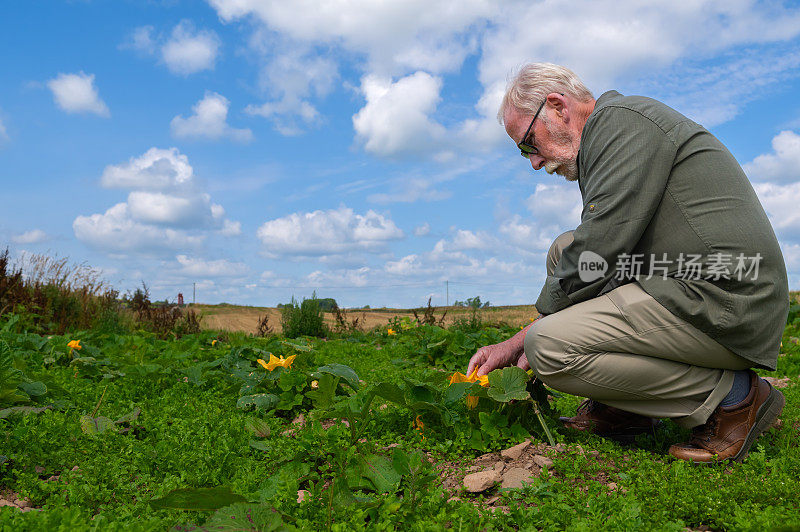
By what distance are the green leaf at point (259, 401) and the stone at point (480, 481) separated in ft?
5.10

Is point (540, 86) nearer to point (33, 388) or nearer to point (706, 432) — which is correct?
point (706, 432)

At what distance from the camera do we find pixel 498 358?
3105mm

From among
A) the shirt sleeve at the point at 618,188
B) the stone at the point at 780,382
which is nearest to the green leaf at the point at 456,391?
the shirt sleeve at the point at 618,188

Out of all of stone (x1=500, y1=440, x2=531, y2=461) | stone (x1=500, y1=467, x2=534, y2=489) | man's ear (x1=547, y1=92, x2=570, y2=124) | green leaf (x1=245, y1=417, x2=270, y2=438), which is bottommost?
stone (x1=500, y1=467, x2=534, y2=489)

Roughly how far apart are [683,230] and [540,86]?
103 centimetres

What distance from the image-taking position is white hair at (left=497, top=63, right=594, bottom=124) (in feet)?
10.0

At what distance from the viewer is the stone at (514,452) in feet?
8.70

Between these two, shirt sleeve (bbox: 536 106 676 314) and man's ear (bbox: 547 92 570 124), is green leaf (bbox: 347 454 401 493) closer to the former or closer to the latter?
shirt sleeve (bbox: 536 106 676 314)

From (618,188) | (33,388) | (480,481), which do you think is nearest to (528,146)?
(618,188)

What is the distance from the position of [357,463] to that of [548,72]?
217 cm

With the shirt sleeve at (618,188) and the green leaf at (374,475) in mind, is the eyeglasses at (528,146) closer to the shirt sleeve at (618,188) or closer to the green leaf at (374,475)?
the shirt sleeve at (618,188)

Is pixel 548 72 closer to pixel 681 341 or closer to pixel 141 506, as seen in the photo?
pixel 681 341

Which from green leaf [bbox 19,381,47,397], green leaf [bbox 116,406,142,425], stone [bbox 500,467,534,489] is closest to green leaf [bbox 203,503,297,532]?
stone [bbox 500,467,534,489]

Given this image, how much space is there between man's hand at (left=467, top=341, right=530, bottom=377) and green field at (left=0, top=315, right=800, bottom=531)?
172 mm
